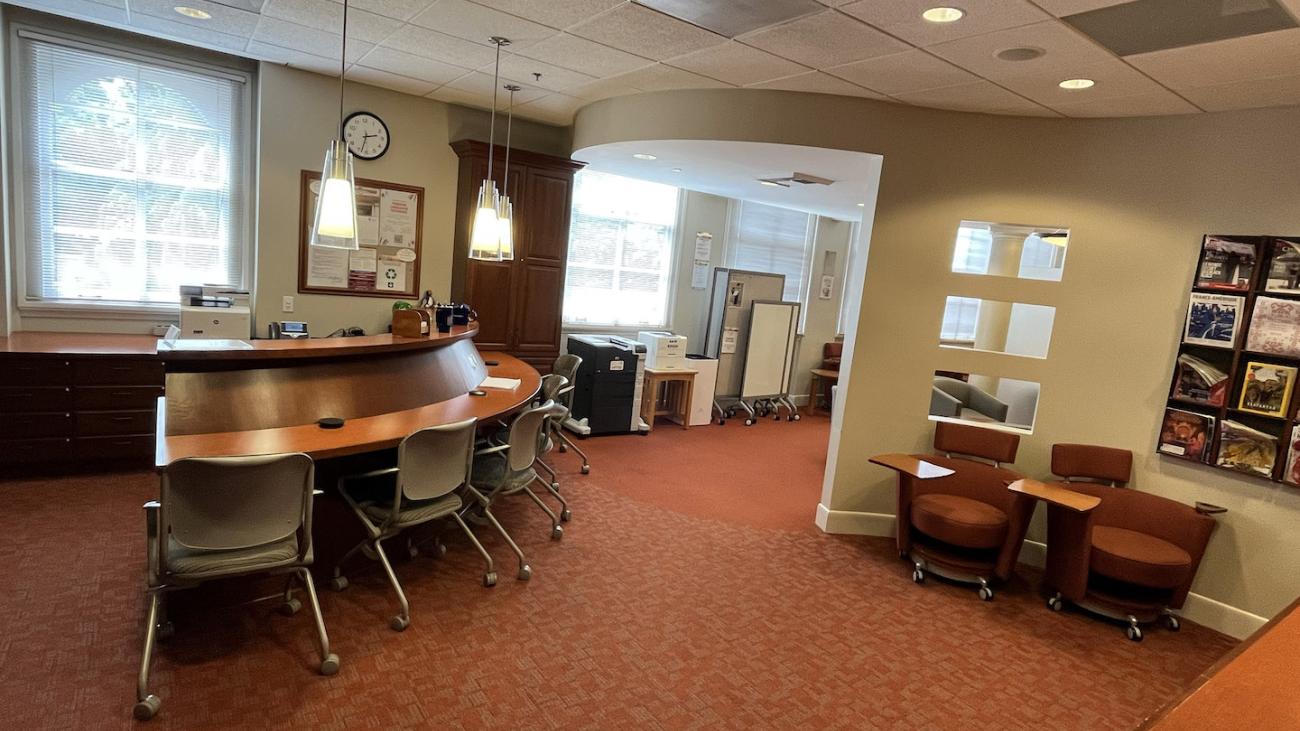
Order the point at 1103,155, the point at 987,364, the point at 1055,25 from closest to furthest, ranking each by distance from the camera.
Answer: the point at 1055,25 → the point at 1103,155 → the point at 987,364

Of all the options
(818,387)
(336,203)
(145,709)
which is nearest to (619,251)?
(818,387)

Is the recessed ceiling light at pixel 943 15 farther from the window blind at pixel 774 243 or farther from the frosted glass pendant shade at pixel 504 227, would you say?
the window blind at pixel 774 243

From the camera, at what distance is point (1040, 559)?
4406 mm

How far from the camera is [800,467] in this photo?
247 inches

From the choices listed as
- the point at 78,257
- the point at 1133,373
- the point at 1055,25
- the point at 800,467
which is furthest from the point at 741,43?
the point at 78,257

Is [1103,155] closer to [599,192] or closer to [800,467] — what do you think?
[800,467]

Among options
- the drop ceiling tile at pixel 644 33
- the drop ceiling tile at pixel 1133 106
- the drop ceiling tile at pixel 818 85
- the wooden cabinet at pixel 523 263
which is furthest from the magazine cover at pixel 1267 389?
the wooden cabinet at pixel 523 263

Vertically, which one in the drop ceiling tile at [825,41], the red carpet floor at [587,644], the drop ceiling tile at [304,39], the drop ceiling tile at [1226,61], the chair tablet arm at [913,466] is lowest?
the red carpet floor at [587,644]

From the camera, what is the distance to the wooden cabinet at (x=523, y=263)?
572 cm

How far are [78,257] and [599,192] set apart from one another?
14.9 feet

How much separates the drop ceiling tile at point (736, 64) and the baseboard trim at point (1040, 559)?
9.50ft

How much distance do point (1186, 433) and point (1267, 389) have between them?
433 millimetres

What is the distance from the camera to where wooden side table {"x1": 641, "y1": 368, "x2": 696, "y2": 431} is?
7.04 m

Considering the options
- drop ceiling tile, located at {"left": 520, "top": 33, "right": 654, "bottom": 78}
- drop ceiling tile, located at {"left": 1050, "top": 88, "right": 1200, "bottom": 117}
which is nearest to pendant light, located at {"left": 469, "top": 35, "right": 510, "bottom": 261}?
drop ceiling tile, located at {"left": 520, "top": 33, "right": 654, "bottom": 78}
